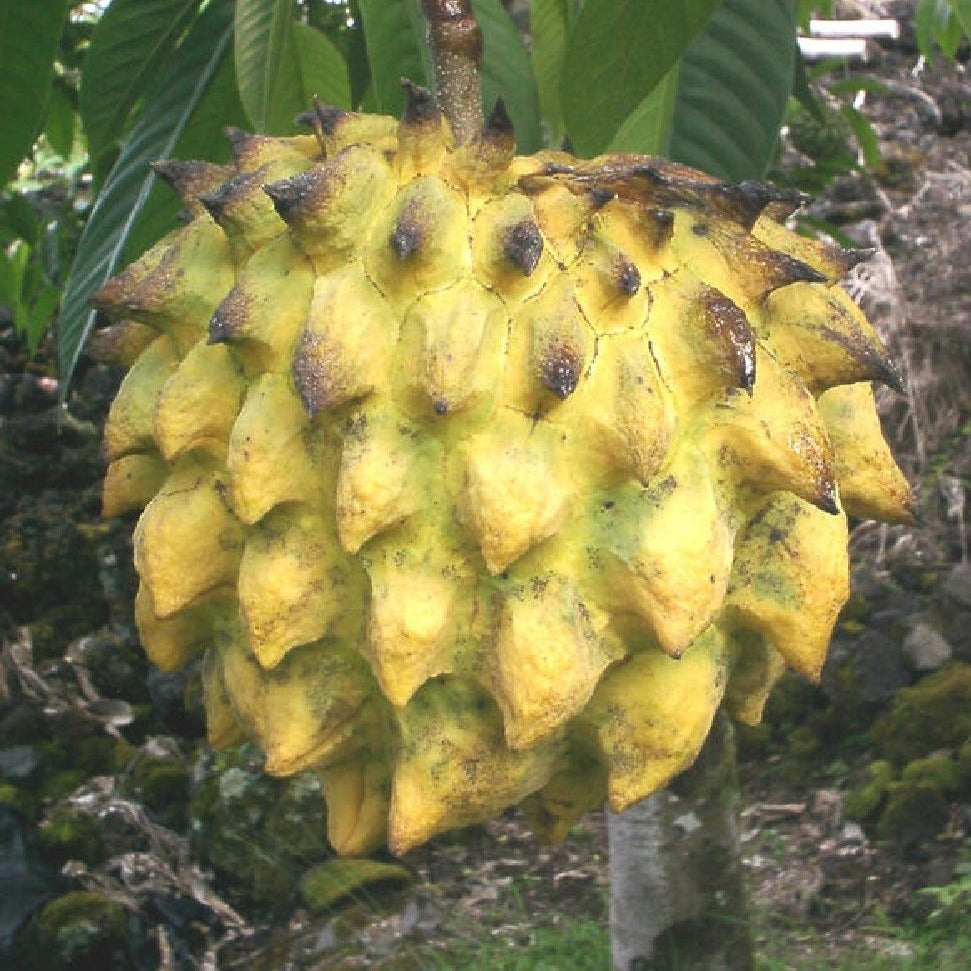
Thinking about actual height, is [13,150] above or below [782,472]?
above

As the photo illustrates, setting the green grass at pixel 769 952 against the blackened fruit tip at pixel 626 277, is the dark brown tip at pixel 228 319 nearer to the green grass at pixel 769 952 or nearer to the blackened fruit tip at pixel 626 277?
the blackened fruit tip at pixel 626 277

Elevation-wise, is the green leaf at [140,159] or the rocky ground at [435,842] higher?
the green leaf at [140,159]

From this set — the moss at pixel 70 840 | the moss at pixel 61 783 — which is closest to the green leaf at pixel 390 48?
the moss at pixel 70 840

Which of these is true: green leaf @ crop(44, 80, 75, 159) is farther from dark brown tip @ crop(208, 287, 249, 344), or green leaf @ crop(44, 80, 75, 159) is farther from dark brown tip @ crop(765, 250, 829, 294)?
dark brown tip @ crop(765, 250, 829, 294)

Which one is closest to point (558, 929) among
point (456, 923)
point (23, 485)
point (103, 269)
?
point (456, 923)

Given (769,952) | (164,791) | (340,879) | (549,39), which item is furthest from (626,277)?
(164,791)

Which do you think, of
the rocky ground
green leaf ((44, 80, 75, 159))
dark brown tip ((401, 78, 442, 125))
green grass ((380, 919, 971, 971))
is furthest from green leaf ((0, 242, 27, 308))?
dark brown tip ((401, 78, 442, 125))

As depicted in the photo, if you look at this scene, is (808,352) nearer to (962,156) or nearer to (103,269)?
(103,269)

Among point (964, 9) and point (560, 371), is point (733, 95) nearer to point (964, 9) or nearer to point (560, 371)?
point (964, 9)
